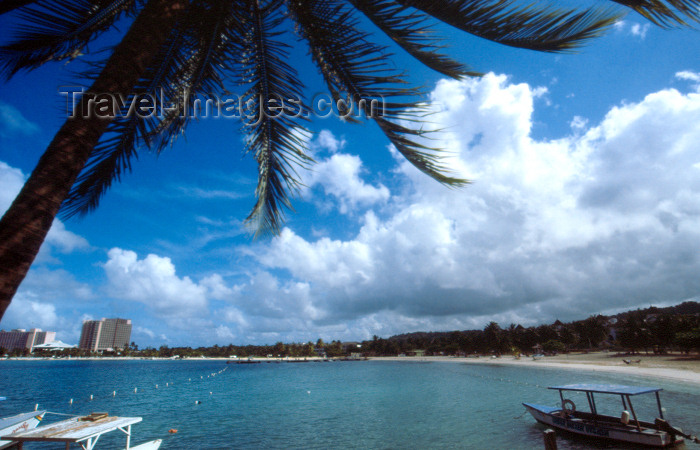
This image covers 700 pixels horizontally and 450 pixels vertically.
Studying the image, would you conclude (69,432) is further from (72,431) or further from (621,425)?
(621,425)

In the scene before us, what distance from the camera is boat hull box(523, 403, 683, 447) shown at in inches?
513

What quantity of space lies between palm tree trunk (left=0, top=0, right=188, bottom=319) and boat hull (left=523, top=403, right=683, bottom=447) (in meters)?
18.8

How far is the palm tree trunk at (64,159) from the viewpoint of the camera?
5.76 feet

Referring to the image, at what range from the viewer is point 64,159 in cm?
205

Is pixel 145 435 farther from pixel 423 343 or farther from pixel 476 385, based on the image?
pixel 423 343

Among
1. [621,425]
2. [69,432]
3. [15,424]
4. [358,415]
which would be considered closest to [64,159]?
[69,432]

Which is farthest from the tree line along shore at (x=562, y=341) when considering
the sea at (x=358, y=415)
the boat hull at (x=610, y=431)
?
the boat hull at (x=610, y=431)

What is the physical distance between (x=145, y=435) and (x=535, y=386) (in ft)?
113

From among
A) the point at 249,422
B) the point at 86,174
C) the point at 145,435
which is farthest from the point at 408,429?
the point at 86,174

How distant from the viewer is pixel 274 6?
3.81m

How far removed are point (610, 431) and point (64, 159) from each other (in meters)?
19.6

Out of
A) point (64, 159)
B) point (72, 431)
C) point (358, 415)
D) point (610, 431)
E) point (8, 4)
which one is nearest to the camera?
point (64, 159)

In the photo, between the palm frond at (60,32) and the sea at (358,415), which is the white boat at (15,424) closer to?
the sea at (358,415)

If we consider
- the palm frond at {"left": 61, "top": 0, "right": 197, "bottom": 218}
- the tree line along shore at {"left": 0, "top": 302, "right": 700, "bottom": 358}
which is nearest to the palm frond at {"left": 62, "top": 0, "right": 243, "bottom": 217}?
the palm frond at {"left": 61, "top": 0, "right": 197, "bottom": 218}
